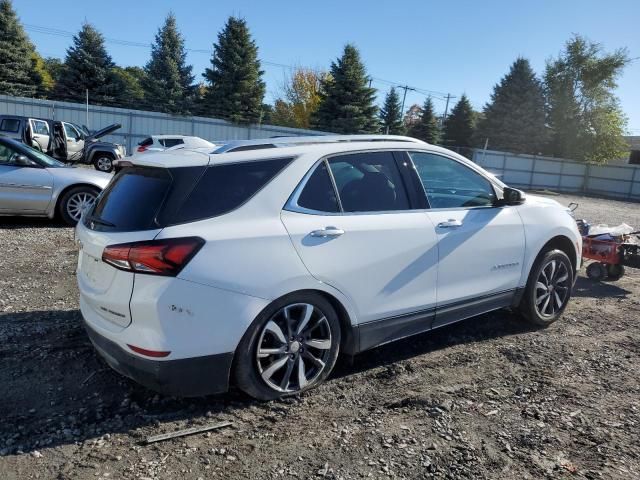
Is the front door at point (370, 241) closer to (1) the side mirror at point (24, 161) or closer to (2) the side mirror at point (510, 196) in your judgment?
(2) the side mirror at point (510, 196)

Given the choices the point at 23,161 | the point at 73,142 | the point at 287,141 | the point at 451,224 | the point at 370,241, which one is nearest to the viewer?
the point at 370,241

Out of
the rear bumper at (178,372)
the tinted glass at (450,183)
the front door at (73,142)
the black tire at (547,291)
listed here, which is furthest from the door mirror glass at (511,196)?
the front door at (73,142)

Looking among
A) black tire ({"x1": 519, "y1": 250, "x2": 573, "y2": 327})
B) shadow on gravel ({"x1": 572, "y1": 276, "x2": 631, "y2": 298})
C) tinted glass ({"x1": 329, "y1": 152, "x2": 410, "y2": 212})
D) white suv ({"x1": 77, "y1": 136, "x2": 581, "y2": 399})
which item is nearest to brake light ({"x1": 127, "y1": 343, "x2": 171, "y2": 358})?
white suv ({"x1": 77, "y1": 136, "x2": 581, "y2": 399})

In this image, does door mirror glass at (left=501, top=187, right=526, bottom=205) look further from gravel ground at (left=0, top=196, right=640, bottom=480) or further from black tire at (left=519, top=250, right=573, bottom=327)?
gravel ground at (left=0, top=196, right=640, bottom=480)

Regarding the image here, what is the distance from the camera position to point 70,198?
8.38 meters

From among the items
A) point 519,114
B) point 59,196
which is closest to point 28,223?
point 59,196

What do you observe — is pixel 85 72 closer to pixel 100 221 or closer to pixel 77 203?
pixel 77 203

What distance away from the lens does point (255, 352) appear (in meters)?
3.07

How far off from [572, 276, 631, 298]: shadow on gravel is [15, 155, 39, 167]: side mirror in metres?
8.21

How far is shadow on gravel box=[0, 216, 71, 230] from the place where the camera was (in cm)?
852

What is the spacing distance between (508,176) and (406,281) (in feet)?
111

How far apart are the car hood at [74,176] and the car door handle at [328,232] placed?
618 centimetres

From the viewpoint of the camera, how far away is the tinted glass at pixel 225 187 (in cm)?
292

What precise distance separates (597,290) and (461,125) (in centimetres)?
4034
